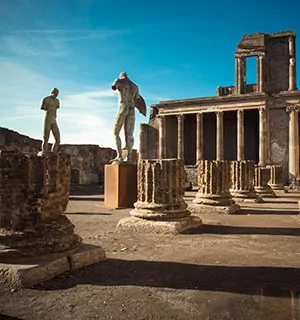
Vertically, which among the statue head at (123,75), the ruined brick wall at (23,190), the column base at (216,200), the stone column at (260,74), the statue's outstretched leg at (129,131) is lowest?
the column base at (216,200)

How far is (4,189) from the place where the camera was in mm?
3568

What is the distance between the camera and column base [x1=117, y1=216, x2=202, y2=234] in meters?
5.69

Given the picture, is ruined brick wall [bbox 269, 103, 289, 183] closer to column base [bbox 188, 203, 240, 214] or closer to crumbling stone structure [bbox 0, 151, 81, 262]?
column base [bbox 188, 203, 240, 214]

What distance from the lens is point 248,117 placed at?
91.0 ft

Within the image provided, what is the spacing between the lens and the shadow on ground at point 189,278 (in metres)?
2.95

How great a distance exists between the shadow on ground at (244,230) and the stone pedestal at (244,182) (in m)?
5.45

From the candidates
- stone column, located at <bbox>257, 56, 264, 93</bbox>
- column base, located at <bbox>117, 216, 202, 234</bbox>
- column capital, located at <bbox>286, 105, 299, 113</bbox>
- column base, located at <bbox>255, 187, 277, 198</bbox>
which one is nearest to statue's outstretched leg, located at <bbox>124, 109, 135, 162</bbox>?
column base, located at <bbox>117, 216, 202, 234</bbox>

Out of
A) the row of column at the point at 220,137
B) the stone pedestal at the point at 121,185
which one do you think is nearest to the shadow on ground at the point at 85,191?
the stone pedestal at the point at 121,185

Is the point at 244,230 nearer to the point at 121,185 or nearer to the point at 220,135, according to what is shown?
the point at 121,185

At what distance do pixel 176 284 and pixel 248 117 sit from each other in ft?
86.6

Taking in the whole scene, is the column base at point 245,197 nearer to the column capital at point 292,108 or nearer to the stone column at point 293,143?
the stone column at point 293,143

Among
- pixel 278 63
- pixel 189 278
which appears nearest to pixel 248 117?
pixel 278 63

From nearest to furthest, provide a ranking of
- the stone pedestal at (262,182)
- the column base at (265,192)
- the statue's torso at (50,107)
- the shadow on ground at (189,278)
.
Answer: the shadow on ground at (189,278), the statue's torso at (50,107), the column base at (265,192), the stone pedestal at (262,182)

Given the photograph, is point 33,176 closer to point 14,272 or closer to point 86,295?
point 14,272
